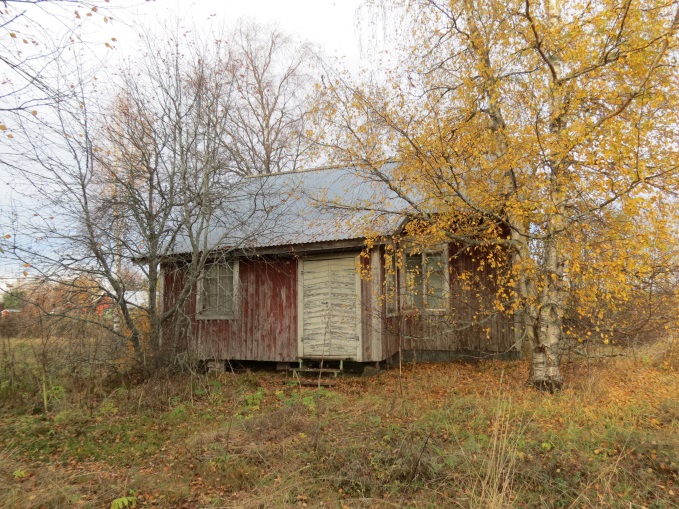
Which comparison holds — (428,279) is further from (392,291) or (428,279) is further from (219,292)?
(219,292)

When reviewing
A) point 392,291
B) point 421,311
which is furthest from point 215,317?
point 421,311

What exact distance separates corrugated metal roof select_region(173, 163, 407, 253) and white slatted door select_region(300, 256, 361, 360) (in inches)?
30.8

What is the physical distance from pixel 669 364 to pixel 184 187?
10837mm

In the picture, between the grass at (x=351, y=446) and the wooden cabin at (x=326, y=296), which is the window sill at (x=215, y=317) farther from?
the grass at (x=351, y=446)

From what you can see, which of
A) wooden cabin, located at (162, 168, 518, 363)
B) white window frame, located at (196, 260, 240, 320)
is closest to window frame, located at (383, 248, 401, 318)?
wooden cabin, located at (162, 168, 518, 363)

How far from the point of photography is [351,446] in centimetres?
495

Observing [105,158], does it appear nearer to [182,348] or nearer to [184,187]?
[184,187]

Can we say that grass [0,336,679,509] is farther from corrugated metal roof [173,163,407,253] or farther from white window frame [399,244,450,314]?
corrugated metal roof [173,163,407,253]

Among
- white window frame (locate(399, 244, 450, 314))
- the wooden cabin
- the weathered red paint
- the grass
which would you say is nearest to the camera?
the grass

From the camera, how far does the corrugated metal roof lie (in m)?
8.74

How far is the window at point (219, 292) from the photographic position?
10773 mm

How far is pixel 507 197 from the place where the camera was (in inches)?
287

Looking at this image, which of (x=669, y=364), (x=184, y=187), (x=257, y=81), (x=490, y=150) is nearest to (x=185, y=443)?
(x=184, y=187)

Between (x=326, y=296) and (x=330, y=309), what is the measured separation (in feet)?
1.06
